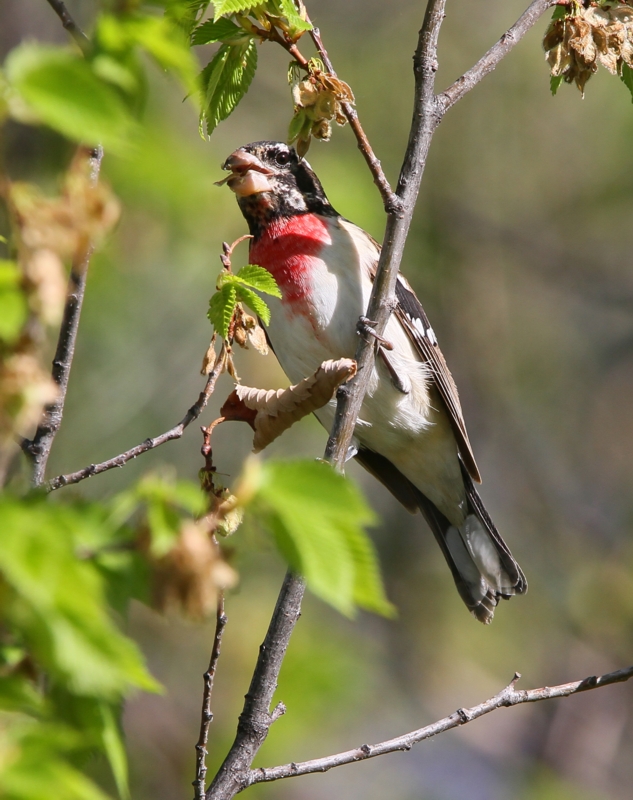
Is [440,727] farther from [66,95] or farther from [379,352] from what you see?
[66,95]

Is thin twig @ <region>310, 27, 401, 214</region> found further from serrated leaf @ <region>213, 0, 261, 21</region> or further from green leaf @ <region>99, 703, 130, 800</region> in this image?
green leaf @ <region>99, 703, 130, 800</region>

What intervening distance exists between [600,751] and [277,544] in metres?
6.91

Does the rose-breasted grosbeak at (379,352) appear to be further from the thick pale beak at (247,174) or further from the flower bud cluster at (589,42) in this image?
the flower bud cluster at (589,42)

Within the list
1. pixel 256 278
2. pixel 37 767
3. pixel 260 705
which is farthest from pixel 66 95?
pixel 260 705

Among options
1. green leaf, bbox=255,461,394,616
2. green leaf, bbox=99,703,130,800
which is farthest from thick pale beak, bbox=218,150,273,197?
green leaf, bbox=99,703,130,800

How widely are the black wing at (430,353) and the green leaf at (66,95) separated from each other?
9.86 feet

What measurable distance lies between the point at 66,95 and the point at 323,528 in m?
0.73

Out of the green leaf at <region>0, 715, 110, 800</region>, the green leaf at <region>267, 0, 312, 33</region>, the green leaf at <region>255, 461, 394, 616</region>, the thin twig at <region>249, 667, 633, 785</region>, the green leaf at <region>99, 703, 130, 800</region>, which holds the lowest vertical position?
the green leaf at <region>0, 715, 110, 800</region>

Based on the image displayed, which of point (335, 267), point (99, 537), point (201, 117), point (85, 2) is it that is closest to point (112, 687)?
point (99, 537)

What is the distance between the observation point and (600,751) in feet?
23.9

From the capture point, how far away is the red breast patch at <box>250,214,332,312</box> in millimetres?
3945

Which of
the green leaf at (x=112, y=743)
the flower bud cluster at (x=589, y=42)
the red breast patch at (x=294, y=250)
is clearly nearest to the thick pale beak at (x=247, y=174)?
the red breast patch at (x=294, y=250)

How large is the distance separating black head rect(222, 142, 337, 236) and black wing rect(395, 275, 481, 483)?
1.90ft

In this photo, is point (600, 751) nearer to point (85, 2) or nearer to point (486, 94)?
point (486, 94)
